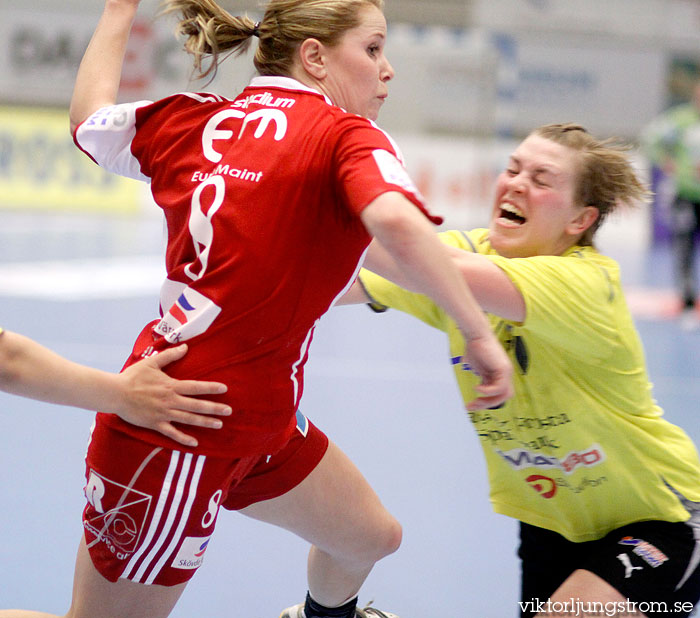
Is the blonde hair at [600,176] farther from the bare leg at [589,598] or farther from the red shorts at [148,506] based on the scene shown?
the red shorts at [148,506]

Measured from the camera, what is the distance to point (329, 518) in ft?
7.66

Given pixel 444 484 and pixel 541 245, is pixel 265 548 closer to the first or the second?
pixel 444 484

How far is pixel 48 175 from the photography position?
14.0 metres

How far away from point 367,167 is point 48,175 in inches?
524

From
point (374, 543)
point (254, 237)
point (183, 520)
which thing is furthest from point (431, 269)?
point (374, 543)

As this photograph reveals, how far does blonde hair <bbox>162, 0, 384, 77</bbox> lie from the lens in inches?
74.5

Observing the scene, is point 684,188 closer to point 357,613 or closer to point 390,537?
point 357,613

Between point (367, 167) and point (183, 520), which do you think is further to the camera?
point (183, 520)

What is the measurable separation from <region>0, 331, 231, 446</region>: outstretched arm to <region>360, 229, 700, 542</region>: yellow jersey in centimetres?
74

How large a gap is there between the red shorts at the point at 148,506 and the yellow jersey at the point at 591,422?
719mm

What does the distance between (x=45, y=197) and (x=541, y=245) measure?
41.7ft

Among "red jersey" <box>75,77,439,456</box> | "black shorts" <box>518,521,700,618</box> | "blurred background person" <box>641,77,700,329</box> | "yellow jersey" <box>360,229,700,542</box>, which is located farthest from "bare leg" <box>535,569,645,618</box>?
"blurred background person" <box>641,77,700,329</box>

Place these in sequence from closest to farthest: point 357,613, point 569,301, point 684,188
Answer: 1. point 569,301
2. point 357,613
3. point 684,188

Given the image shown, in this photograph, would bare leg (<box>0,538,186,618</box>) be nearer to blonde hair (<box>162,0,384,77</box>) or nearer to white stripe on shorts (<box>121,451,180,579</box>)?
white stripe on shorts (<box>121,451,180,579</box>)
